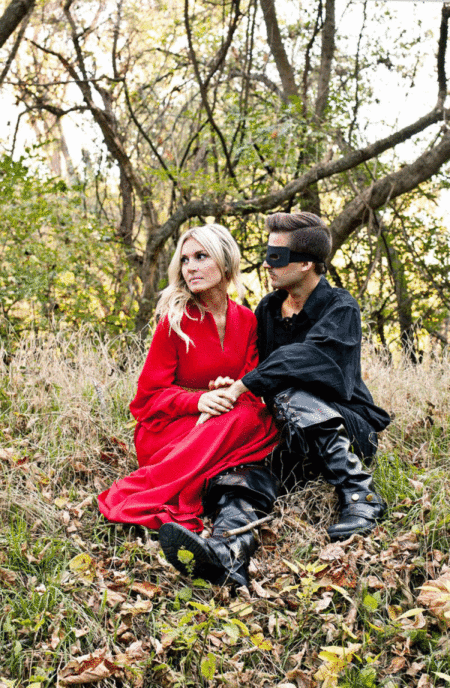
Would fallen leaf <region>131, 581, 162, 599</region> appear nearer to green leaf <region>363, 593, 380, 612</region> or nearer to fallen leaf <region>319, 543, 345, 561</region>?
fallen leaf <region>319, 543, 345, 561</region>

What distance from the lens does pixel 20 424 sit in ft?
13.8

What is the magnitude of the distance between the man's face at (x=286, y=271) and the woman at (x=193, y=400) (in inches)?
8.5

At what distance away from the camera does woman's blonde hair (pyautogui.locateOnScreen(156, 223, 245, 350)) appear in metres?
3.53

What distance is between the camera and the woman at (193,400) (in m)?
3.27

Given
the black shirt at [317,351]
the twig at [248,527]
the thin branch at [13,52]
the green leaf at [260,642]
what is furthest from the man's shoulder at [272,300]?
the thin branch at [13,52]

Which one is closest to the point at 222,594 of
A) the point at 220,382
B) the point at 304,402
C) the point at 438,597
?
the point at 438,597

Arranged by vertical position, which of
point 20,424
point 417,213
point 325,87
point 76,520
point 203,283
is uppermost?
point 325,87

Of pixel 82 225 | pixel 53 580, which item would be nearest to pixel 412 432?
pixel 53 580

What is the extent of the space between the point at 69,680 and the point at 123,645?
0.30m

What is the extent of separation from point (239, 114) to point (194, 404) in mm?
5010

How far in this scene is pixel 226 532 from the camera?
2973mm

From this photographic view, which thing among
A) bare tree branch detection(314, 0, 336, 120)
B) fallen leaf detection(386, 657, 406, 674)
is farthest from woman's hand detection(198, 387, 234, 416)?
bare tree branch detection(314, 0, 336, 120)

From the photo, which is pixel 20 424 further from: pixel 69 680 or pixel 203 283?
pixel 69 680

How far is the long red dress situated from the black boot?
1.20ft
